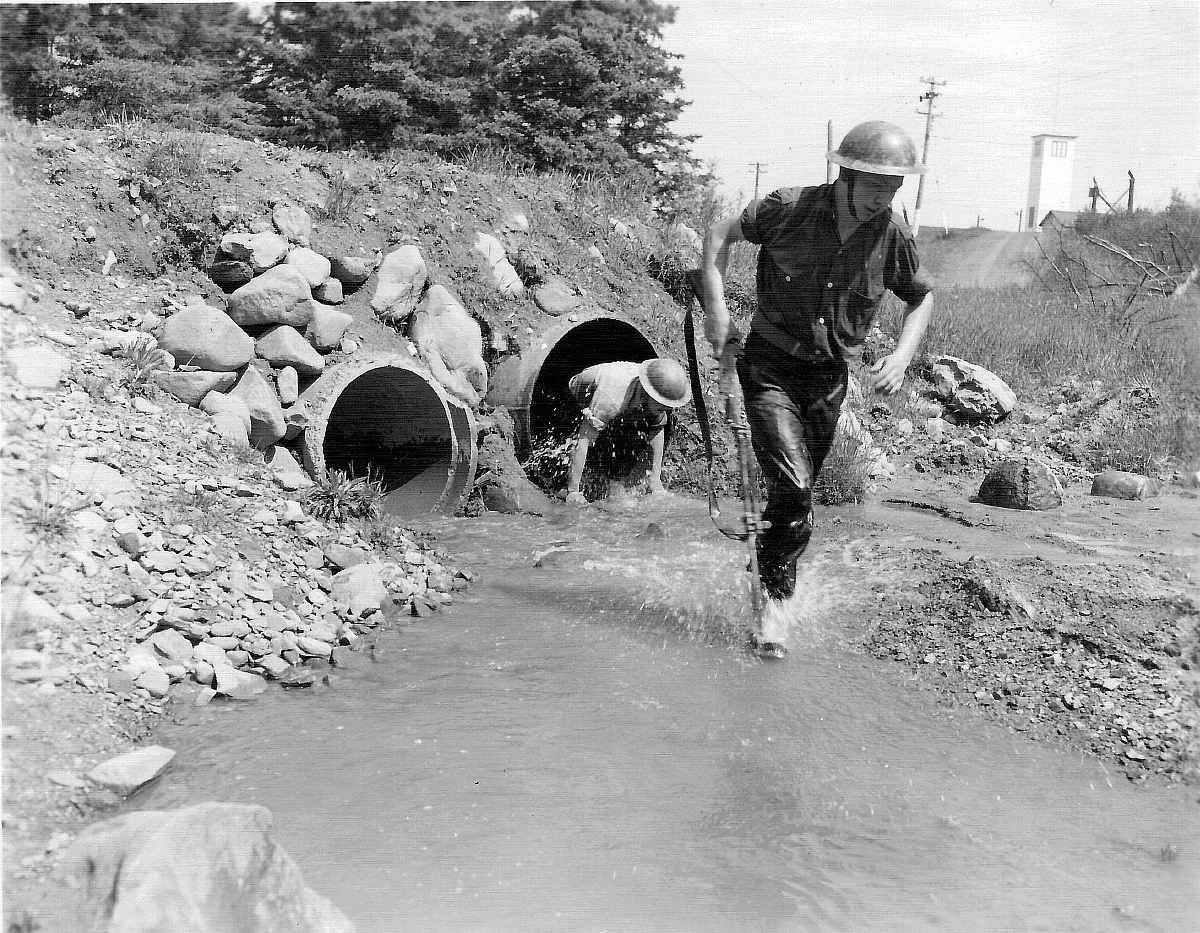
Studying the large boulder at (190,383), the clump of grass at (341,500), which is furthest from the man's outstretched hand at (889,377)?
the large boulder at (190,383)

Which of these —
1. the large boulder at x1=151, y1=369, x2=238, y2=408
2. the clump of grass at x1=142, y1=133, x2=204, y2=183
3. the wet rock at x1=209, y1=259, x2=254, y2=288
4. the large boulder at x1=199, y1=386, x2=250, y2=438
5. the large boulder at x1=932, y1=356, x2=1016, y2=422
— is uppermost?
the clump of grass at x1=142, y1=133, x2=204, y2=183

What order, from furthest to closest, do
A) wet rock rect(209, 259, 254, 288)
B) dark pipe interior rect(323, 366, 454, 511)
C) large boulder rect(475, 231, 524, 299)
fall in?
large boulder rect(475, 231, 524, 299) < dark pipe interior rect(323, 366, 454, 511) < wet rock rect(209, 259, 254, 288)

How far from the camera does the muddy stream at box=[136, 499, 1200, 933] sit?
2465mm

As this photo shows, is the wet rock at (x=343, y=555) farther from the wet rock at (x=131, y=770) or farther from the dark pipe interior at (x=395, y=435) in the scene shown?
the wet rock at (x=131, y=770)

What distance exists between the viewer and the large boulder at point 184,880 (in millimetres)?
1871

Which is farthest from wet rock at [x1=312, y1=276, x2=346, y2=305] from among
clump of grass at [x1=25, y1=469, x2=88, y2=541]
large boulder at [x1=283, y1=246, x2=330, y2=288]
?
clump of grass at [x1=25, y1=469, x2=88, y2=541]

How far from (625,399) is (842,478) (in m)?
1.65

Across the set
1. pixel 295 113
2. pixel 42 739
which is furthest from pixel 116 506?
pixel 295 113

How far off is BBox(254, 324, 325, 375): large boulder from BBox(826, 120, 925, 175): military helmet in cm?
360

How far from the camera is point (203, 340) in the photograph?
216 inches

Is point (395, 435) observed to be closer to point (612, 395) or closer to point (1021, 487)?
point (612, 395)

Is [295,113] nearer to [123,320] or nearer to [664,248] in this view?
[664,248]

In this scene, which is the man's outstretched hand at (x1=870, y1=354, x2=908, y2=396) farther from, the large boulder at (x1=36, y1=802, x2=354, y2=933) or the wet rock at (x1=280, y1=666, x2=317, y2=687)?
the large boulder at (x1=36, y1=802, x2=354, y2=933)

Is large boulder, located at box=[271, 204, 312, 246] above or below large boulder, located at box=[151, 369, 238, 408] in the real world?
above
